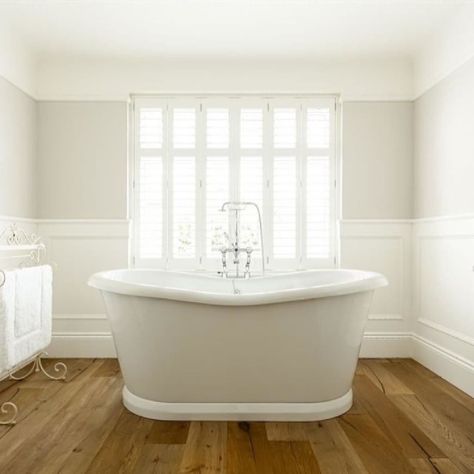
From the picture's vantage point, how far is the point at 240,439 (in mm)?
2084

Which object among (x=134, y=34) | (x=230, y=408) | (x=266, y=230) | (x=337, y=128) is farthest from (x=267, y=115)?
(x=230, y=408)

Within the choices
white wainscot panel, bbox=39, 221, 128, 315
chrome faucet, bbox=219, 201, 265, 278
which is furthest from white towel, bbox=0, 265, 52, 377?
chrome faucet, bbox=219, 201, 265, 278

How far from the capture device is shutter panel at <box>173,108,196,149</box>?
3689mm

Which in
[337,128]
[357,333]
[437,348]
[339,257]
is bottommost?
[437,348]

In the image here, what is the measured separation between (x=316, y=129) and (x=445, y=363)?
2043 mm

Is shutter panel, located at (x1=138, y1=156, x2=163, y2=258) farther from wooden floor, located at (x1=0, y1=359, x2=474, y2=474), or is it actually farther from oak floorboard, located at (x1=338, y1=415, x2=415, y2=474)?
oak floorboard, located at (x1=338, y1=415, x2=415, y2=474)

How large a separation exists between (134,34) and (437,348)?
10.4 feet

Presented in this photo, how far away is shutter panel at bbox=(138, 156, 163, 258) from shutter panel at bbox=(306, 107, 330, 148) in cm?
127

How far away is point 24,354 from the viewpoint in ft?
8.59

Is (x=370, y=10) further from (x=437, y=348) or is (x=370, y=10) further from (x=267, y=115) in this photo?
(x=437, y=348)

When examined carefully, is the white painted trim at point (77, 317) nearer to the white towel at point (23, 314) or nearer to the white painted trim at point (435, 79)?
the white towel at point (23, 314)

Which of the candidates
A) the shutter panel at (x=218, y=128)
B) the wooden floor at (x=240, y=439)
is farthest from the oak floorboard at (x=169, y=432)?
the shutter panel at (x=218, y=128)

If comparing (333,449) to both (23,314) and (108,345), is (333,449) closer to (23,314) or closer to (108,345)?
(23,314)

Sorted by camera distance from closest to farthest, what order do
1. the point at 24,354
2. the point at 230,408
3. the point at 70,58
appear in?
the point at 230,408
the point at 24,354
the point at 70,58
